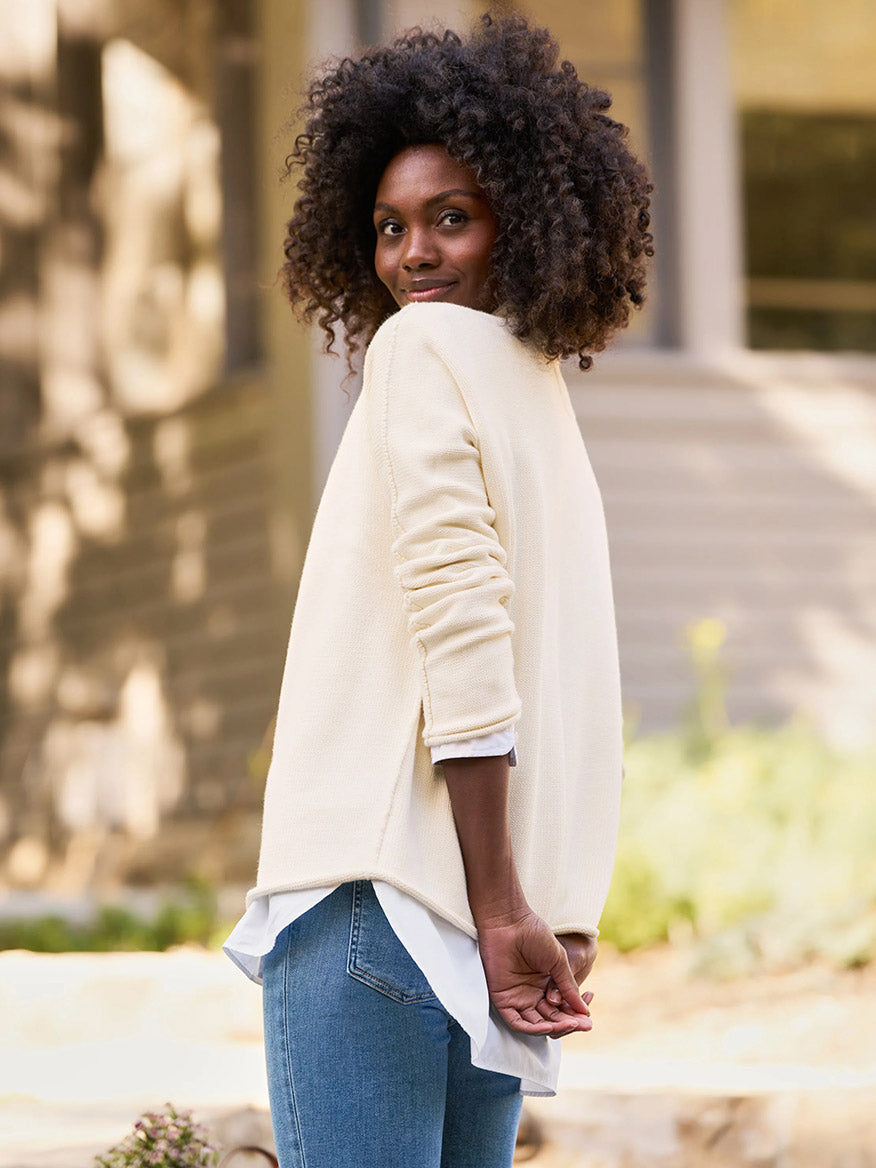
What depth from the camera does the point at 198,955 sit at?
553cm

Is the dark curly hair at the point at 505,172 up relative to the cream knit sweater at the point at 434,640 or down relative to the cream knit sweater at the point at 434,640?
up

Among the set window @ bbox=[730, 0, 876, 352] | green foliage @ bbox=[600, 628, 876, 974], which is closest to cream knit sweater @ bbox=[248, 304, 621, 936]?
green foliage @ bbox=[600, 628, 876, 974]

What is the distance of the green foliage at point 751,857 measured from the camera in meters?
4.96

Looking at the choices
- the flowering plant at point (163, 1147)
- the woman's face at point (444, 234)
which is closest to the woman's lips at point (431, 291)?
the woman's face at point (444, 234)

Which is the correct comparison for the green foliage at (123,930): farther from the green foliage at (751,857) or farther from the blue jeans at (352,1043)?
the blue jeans at (352,1043)

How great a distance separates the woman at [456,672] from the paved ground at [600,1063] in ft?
5.04

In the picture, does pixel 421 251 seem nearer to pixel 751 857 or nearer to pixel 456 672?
pixel 456 672

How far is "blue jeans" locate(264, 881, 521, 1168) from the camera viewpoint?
1580mm

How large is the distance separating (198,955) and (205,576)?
287 cm

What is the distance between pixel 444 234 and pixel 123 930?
16.2ft

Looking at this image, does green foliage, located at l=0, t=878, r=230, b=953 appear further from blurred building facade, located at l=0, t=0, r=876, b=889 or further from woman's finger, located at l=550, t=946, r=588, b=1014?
woman's finger, located at l=550, t=946, r=588, b=1014

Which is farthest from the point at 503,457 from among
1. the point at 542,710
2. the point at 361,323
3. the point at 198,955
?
the point at 198,955

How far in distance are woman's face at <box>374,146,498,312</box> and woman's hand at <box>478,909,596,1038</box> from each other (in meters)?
0.68

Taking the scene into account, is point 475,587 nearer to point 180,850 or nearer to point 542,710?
point 542,710
